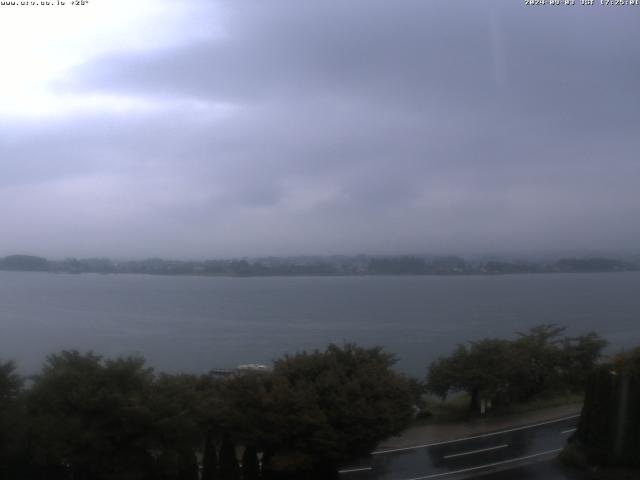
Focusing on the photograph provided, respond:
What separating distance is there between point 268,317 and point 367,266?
27.6 m

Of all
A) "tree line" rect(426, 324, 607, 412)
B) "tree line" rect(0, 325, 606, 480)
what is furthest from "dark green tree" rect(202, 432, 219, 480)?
"tree line" rect(426, 324, 607, 412)

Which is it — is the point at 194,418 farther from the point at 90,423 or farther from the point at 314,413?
the point at 314,413

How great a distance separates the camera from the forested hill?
7781cm

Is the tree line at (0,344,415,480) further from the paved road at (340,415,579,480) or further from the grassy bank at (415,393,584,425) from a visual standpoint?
the grassy bank at (415,393,584,425)

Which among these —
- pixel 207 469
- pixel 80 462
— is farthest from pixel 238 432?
pixel 80 462

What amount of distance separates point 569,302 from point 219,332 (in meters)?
38.7

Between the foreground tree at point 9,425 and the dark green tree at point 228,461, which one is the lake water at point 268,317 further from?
the dark green tree at point 228,461

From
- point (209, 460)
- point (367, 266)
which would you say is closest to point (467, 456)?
point (209, 460)

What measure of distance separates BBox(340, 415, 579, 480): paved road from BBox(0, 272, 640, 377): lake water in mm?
16549

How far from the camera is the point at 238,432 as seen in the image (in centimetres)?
1266

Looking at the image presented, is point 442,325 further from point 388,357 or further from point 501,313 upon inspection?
point 388,357

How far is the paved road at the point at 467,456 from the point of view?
14.9 m

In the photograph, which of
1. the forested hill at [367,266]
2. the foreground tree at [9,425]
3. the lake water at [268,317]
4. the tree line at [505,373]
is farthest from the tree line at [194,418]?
A: the forested hill at [367,266]

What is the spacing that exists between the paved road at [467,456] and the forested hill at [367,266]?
57599mm
